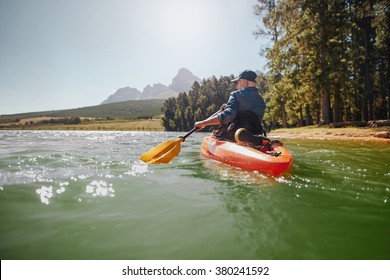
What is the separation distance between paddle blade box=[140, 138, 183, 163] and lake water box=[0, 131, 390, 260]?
1979mm

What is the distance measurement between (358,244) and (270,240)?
0.82 metres

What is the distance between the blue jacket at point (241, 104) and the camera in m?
6.78

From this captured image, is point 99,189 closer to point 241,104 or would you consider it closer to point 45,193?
point 45,193

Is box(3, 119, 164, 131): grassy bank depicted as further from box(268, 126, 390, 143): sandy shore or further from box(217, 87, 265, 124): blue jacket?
box(217, 87, 265, 124): blue jacket

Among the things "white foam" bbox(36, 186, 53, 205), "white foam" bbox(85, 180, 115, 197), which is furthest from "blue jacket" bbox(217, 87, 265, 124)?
"white foam" bbox(36, 186, 53, 205)

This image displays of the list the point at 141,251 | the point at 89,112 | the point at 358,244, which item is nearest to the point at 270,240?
the point at 358,244

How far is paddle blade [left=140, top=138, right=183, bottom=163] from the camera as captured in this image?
7.39m

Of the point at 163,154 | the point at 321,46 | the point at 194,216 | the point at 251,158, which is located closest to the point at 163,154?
the point at 163,154

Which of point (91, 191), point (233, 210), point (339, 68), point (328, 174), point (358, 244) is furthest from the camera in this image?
point (339, 68)

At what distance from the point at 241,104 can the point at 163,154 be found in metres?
2.73

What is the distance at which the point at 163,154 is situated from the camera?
7676 mm

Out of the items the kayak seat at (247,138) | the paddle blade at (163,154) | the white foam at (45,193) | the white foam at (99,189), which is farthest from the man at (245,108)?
the white foam at (45,193)

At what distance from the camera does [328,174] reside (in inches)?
222
